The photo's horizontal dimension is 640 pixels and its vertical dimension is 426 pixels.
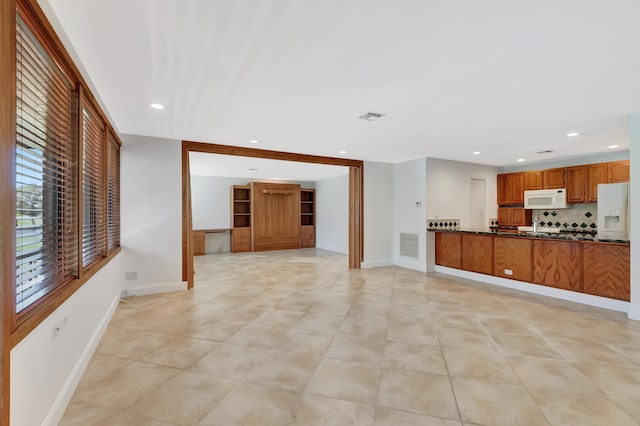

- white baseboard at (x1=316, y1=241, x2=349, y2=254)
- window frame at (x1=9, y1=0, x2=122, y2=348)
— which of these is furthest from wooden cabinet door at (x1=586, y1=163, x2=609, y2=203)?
window frame at (x1=9, y1=0, x2=122, y2=348)

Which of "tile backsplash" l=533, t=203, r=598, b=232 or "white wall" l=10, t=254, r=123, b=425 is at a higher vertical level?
"tile backsplash" l=533, t=203, r=598, b=232

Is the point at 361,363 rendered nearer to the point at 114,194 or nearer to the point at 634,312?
the point at 634,312

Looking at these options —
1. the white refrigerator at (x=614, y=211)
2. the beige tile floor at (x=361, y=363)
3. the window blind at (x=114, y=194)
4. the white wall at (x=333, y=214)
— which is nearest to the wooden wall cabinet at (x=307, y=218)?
the white wall at (x=333, y=214)

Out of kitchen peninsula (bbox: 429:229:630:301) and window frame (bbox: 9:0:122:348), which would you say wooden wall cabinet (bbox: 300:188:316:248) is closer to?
kitchen peninsula (bbox: 429:229:630:301)

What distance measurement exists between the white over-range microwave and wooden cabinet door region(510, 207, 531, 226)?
1.28 feet

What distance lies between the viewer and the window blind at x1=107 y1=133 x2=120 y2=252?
3841 mm

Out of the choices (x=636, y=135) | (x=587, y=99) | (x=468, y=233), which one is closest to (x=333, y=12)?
(x=587, y=99)

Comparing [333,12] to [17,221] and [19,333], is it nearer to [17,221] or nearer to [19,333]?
[17,221]

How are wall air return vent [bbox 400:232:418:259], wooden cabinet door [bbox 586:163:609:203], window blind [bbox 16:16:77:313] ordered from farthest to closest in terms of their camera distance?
wall air return vent [bbox 400:232:418:259]
wooden cabinet door [bbox 586:163:609:203]
window blind [bbox 16:16:77:313]

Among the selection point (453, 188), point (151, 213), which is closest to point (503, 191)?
point (453, 188)

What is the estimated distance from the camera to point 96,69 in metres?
2.39

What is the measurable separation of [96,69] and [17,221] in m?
1.59

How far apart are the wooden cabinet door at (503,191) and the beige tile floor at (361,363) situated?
344 cm

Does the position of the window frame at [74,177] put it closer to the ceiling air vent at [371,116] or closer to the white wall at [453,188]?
the ceiling air vent at [371,116]
